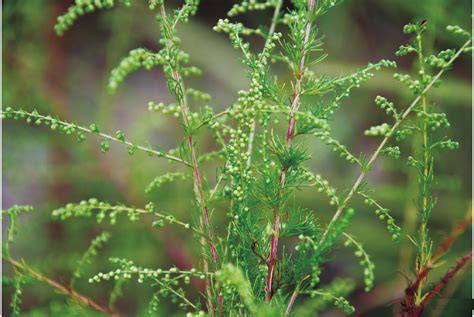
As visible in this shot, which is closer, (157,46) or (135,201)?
(135,201)

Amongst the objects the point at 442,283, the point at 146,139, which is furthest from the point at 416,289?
the point at 146,139

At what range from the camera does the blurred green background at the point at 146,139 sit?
1.10m

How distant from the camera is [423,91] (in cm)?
44

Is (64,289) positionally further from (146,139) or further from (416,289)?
(146,139)

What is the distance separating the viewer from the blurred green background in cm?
110

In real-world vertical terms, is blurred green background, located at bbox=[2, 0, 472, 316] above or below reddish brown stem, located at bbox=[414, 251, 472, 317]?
above

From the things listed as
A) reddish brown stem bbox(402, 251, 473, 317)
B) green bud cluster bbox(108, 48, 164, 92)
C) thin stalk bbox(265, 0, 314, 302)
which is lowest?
reddish brown stem bbox(402, 251, 473, 317)

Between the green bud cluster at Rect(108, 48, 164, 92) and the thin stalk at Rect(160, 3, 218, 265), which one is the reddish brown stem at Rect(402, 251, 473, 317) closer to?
the thin stalk at Rect(160, 3, 218, 265)

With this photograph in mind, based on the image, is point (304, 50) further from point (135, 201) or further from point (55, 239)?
point (55, 239)

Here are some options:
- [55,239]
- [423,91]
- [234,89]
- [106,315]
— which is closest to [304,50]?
[423,91]

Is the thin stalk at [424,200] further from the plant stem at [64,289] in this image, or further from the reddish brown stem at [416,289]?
the plant stem at [64,289]

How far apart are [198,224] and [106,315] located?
0.15 m

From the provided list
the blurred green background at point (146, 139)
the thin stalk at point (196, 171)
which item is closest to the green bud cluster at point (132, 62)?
the thin stalk at point (196, 171)

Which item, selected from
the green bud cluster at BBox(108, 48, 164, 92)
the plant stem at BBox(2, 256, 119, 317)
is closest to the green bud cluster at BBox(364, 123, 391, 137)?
the green bud cluster at BBox(108, 48, 164, 92)
